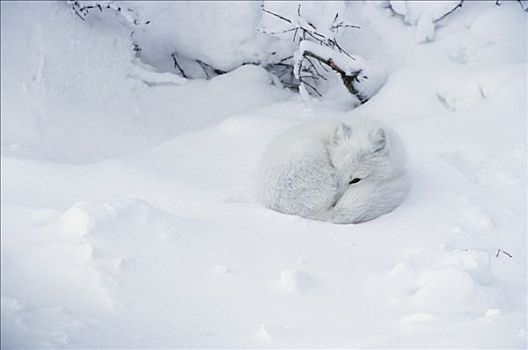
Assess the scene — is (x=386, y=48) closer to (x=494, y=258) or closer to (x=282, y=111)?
(x=282, y=111)

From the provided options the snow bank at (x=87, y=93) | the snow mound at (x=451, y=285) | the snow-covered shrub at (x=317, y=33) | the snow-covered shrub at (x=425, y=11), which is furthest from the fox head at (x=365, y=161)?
the snow-covered shrub at (x=425, y=11)

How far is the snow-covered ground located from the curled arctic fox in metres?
0.12

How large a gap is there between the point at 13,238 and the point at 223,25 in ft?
11.3

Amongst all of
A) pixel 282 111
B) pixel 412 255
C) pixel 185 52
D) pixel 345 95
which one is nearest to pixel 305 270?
pixel 412 255

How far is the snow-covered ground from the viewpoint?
269cm

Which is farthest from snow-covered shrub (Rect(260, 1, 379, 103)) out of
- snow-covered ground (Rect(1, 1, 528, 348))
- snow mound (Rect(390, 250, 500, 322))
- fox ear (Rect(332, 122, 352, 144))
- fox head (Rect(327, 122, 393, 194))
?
snow mound (Rect(390, 250, 500, 322))

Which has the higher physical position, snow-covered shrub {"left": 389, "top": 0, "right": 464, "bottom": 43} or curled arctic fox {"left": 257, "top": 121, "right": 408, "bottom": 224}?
snow-covered shrub {"left": 389, "top": 0, "right": 464, "bottom": 43}

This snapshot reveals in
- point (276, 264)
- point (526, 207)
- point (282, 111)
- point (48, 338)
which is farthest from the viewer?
point (282, 111)

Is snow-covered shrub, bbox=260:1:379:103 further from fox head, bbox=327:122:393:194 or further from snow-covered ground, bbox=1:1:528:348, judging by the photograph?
fox head, bbox=327:122:393:194

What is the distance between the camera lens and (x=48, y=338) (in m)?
2.43

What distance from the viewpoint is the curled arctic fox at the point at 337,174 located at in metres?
3.93

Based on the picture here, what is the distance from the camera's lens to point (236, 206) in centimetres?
392

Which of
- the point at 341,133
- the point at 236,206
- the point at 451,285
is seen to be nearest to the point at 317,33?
the point at 341,133

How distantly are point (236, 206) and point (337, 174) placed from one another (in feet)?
2.31
